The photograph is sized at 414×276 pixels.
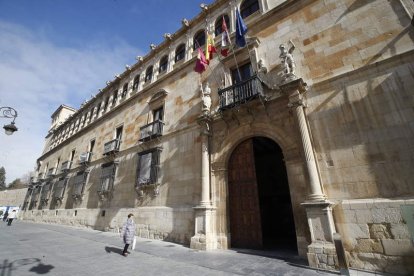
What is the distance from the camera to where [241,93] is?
864 centimetres

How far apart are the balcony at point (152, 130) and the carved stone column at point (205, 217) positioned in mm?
3969

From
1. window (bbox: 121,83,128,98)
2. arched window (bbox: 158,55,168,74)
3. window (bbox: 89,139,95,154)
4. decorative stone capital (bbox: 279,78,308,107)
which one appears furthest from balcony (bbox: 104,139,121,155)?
decorative stone capital (bbox: 279,78,308,107)

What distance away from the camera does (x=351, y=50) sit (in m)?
7.09

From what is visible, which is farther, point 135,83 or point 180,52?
point 135,83

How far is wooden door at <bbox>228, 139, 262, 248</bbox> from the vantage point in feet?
26.3

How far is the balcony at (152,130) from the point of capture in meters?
12.2

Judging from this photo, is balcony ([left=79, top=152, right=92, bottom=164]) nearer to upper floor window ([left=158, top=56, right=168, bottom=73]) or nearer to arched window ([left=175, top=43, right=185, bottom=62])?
upper floor window ([left=158, top=56, right=168, bottom=73])

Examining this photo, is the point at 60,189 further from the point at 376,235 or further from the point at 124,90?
the point at 376,235

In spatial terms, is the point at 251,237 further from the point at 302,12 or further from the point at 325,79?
the point at 302,12

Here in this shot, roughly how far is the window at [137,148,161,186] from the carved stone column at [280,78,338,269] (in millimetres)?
7905

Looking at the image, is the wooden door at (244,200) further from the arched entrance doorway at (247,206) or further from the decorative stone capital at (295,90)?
the decorative stone capital at (295,90)

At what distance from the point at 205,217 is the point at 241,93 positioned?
5.39 metres

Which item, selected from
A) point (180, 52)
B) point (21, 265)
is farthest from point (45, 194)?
point (180, 52)

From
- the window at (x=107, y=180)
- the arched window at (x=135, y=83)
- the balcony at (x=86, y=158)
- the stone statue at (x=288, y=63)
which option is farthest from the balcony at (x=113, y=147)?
the stone statue at (x=288, y=63)
